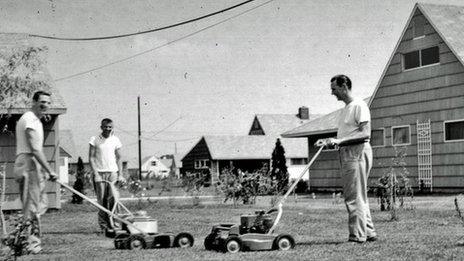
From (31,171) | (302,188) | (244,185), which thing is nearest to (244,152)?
(302,188)

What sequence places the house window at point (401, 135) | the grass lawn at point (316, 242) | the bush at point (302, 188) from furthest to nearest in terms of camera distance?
the bush at point (302, 188)
the house window at point (401, 135)
the grass lawn at point (316, 242)

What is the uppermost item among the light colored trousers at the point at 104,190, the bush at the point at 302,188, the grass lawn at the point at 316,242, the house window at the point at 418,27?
the house window at the point at 418,27

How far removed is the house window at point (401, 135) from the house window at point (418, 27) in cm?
341

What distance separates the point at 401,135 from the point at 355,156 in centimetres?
1916

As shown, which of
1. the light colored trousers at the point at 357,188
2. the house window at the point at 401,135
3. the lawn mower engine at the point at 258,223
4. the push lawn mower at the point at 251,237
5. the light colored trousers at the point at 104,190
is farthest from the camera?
the house window at the point at 401,135

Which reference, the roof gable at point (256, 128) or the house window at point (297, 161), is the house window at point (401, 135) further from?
the roof gable at point (256, 128)

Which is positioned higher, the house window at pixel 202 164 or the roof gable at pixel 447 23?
the roof gable at pixel 447 23

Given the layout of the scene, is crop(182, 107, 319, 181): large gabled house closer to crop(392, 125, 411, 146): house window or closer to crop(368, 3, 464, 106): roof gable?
crop(392, 125, 411, 146): house window

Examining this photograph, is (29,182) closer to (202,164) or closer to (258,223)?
(258,223)

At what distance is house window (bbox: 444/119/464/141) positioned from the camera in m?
24.2

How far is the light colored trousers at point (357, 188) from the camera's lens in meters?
8.73

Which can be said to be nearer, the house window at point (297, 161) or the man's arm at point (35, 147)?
the man's arm at point (35, 147)

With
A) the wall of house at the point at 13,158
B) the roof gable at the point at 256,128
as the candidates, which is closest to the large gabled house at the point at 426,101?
the wall of house at the point at 13,158

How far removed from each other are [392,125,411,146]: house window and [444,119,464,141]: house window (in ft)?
6.83
